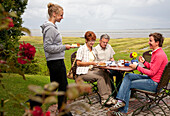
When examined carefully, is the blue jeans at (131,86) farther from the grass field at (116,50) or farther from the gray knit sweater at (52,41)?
the grass field at (116,50)

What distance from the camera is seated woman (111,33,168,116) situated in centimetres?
340

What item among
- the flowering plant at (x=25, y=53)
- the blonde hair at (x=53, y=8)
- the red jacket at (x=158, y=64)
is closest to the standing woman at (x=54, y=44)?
the blonde hair at (x=53, y=8)

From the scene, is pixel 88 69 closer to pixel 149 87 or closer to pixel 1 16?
pixel 149 87

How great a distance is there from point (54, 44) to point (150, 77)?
5.96ft

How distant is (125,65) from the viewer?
169 inches

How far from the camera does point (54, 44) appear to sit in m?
2.97

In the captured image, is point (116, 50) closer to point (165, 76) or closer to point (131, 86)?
point (131, 86)

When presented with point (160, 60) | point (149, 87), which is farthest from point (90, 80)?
point (160, 60)

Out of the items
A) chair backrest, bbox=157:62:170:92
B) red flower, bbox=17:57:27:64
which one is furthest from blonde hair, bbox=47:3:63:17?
chair backrest, bbox=157:62:170:92

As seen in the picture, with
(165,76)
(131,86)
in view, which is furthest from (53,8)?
(165,76)

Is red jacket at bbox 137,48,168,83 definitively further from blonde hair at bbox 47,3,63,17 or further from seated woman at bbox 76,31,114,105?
blonde hair at bbox 47,3,63,17

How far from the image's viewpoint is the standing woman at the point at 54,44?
114 inches

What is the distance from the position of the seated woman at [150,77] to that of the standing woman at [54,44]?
126cm

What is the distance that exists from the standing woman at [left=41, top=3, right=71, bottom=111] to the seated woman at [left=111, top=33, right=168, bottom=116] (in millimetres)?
1259
